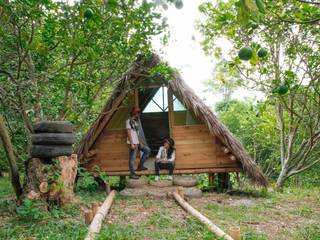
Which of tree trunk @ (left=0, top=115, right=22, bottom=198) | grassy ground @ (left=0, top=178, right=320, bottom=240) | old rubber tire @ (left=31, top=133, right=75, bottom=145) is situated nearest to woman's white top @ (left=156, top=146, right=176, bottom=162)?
grassy ground @ (left=0, top=178, right=320, bottom=240)

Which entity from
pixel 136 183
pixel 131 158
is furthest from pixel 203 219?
pixel 131 158

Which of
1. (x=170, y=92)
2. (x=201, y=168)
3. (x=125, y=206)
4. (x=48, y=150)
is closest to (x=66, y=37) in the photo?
(x=48, y=150)

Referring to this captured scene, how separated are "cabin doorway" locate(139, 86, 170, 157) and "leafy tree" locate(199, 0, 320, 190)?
199cm

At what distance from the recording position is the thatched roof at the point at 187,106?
7.89 meters

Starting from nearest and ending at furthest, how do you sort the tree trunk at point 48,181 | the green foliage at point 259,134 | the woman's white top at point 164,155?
the tree trunk at point 48,181 → the woman's white top at point 164,155 → the green foliage at point 259,134

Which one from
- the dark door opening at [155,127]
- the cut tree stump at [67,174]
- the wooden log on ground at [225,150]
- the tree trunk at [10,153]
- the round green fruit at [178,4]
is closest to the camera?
the round green fruit at [178,4]

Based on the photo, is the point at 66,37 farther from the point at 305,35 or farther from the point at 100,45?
the point at 305,35

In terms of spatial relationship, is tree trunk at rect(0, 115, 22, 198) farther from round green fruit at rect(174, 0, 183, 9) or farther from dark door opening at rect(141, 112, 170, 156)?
dark door opening at rect(141, 112, 170, 156)

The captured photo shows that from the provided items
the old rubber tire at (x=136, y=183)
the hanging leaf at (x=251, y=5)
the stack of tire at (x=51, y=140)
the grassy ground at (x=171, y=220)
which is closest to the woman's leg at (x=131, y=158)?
the old rubber tire at (x=136, y=183)

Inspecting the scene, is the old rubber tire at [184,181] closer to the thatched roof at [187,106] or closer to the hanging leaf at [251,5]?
the thatched roof at [187,106]

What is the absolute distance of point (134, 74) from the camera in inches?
321

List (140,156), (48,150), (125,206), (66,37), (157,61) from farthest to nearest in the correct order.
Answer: (140,156) → (157,61) → (125,206) → (48,150) → (66,37)

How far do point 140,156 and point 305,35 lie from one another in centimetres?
436

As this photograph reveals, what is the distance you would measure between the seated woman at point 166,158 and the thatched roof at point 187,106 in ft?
3.11
